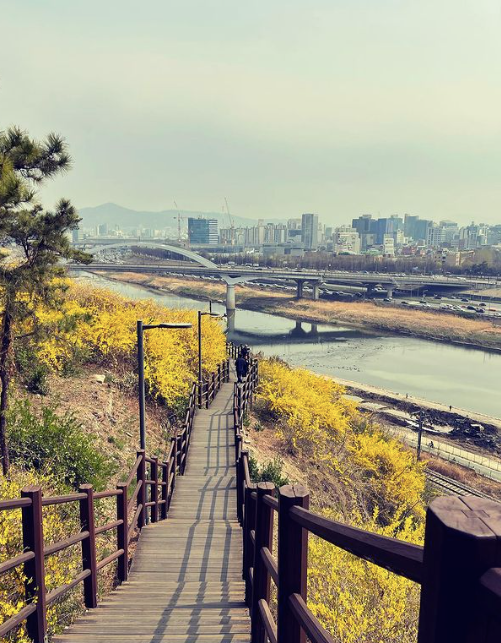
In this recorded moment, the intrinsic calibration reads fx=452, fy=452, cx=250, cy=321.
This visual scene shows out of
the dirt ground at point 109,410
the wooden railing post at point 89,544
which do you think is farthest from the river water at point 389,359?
the wooden railing post at point 89,544

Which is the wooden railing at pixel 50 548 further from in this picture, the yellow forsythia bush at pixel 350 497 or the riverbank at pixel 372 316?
the riverbank at pixel 372 316

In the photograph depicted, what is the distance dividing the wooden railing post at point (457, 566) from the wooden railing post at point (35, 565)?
3.04 meters

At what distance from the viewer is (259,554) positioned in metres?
3.23

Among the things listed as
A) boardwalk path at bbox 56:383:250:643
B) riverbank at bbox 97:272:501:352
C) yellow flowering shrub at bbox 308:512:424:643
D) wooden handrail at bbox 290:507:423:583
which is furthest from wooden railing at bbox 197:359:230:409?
riverbank at bbox 97:272:501:352

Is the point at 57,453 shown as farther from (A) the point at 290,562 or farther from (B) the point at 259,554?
(A) the point at 290,562

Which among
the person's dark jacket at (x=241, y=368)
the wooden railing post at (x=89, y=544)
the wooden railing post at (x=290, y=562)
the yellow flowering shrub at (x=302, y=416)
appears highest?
the wooden railing post at (x=290, y=562)

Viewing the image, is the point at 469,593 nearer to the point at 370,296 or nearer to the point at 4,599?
the point at 4,599

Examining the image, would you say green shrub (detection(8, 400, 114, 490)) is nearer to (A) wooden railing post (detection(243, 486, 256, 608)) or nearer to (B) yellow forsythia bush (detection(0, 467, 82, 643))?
(B) yellow forsythia bush (detection(0, 467, 82, 643))

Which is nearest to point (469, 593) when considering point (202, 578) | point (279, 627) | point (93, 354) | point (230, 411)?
point (279, 627)

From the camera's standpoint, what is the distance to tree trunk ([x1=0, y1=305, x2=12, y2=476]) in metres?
7.89

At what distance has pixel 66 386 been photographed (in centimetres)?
1284

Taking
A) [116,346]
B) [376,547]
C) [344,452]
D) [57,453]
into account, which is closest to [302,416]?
[344,452]

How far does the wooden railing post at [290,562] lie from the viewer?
2.10 meters

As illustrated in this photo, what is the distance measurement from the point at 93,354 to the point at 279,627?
14506mm
